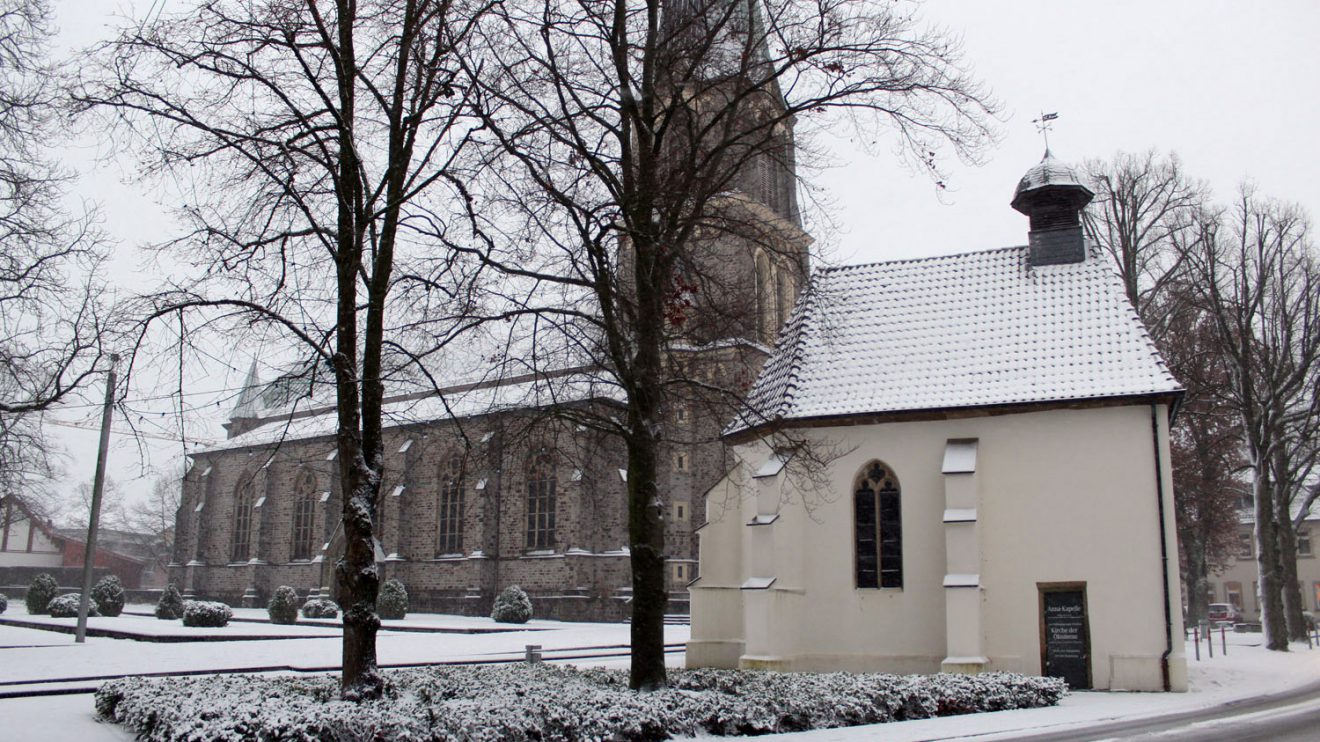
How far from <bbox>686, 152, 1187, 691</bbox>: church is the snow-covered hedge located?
2.87 meters

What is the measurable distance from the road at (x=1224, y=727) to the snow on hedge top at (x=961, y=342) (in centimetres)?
532

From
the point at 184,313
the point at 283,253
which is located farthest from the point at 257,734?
the point at 283,253

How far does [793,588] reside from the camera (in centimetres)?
1923

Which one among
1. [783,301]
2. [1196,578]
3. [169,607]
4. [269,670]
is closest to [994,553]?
[269,670]

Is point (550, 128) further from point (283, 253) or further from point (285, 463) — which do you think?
point (285, 463)

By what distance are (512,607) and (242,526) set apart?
23447 mm

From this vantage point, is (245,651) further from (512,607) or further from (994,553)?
(994,553)

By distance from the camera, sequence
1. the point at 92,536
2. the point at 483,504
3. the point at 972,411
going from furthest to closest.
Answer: the point at 483,504 → the point at 92,536 → the point at 972,411

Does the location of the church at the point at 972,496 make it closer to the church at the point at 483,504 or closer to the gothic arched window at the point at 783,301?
the church at the point at 483,504

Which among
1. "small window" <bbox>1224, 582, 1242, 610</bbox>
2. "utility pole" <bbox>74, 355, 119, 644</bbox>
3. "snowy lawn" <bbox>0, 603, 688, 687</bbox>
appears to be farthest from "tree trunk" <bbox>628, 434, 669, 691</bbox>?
"small window" <bbox>1224, 582, 1242, 610</bbox>

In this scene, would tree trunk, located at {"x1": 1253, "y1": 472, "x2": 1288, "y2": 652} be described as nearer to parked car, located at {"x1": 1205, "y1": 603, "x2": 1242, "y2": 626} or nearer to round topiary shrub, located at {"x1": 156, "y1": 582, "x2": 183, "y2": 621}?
parked car, located at {"x1": 1205, "y1": 603, "x2": 1242, "y2": 626}

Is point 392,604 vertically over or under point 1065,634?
under

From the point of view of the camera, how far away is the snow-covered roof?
47.6 ft

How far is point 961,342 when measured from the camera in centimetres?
2061
